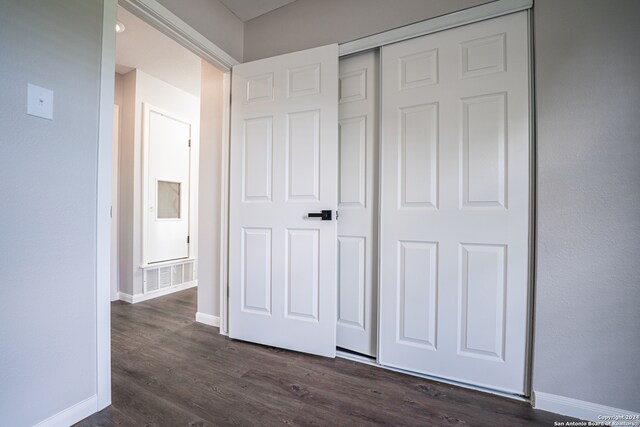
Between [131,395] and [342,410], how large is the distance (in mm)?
1099

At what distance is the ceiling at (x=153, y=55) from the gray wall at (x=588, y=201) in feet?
9.26

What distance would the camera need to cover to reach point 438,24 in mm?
1564

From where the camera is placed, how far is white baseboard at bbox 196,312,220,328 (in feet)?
7.68

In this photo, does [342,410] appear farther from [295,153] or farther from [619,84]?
[619,84]

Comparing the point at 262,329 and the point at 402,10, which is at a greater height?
the point at 402,10

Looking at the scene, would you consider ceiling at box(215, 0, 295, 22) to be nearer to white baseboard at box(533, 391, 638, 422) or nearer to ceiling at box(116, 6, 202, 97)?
ceiling at box(116, 6, 202, 97)

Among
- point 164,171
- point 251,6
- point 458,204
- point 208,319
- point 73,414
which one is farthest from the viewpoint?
point 164,171

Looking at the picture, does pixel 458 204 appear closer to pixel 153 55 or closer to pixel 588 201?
pixel 588 201

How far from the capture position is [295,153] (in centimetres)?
188

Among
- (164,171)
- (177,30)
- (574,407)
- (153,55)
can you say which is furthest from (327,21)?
(574,407)

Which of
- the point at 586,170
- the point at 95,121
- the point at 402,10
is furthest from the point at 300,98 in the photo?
the point at 586,170

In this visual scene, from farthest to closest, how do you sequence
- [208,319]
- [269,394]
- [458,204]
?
[208,319] → [458,204] → [269,394]

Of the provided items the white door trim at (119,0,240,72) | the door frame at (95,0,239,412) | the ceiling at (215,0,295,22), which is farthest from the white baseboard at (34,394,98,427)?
the ceiling at (215,0,295,22)

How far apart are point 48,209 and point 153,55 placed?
89.3 inches
